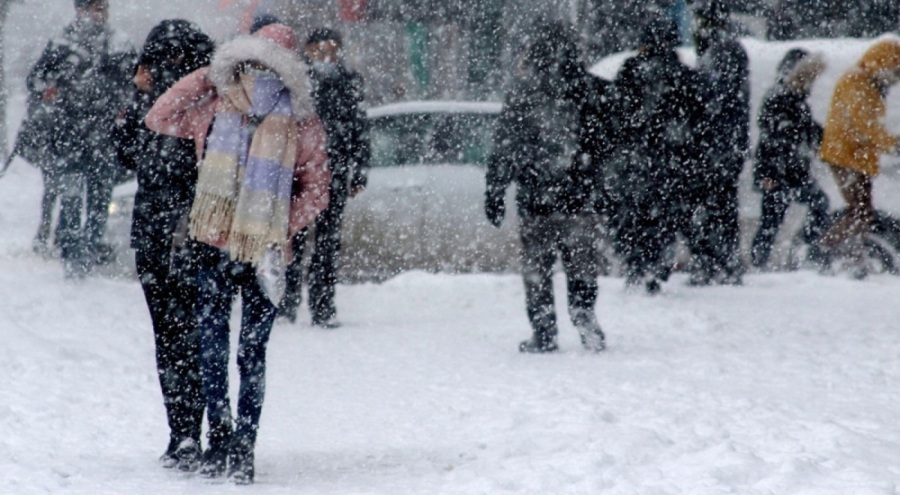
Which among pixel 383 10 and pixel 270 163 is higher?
pixel 383 10

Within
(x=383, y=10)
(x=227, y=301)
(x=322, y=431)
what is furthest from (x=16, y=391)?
(x=383, y=10)

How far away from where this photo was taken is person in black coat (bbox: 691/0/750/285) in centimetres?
1064

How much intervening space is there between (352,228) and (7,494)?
676 centimetres

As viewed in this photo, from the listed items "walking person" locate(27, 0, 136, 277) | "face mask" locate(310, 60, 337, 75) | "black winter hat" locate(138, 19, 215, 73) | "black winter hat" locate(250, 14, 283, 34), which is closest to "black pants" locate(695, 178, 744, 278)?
"face mask" locate(310, 60, 337, 75)

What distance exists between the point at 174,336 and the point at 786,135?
690 cm

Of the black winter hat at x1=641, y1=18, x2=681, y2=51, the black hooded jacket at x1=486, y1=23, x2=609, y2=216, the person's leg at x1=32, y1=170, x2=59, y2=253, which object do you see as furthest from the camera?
the person's leg at x1=32, y1=170, x2=59, y2=253

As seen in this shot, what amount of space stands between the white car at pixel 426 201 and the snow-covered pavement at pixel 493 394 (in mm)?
246

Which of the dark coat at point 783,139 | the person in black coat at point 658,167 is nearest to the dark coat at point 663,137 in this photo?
the person in black coat at point 658,167

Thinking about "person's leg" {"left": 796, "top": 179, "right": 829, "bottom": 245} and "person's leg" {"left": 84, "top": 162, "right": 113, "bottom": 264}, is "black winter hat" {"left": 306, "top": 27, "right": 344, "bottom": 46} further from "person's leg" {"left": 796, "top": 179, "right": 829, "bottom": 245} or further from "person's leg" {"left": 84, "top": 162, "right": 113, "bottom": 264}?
"person's leg" {"left": 796, "top": 179, "right": 829, "bottom": 245}

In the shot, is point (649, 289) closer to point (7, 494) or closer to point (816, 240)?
point (816, 240)

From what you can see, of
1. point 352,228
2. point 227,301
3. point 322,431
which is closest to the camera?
point 227,301

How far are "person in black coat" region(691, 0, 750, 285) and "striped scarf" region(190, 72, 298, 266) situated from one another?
618 centimetres

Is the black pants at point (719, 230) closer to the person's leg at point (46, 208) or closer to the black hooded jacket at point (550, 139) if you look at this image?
the black hooded jacket at point (550, 139)

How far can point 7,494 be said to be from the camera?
15.3ft
